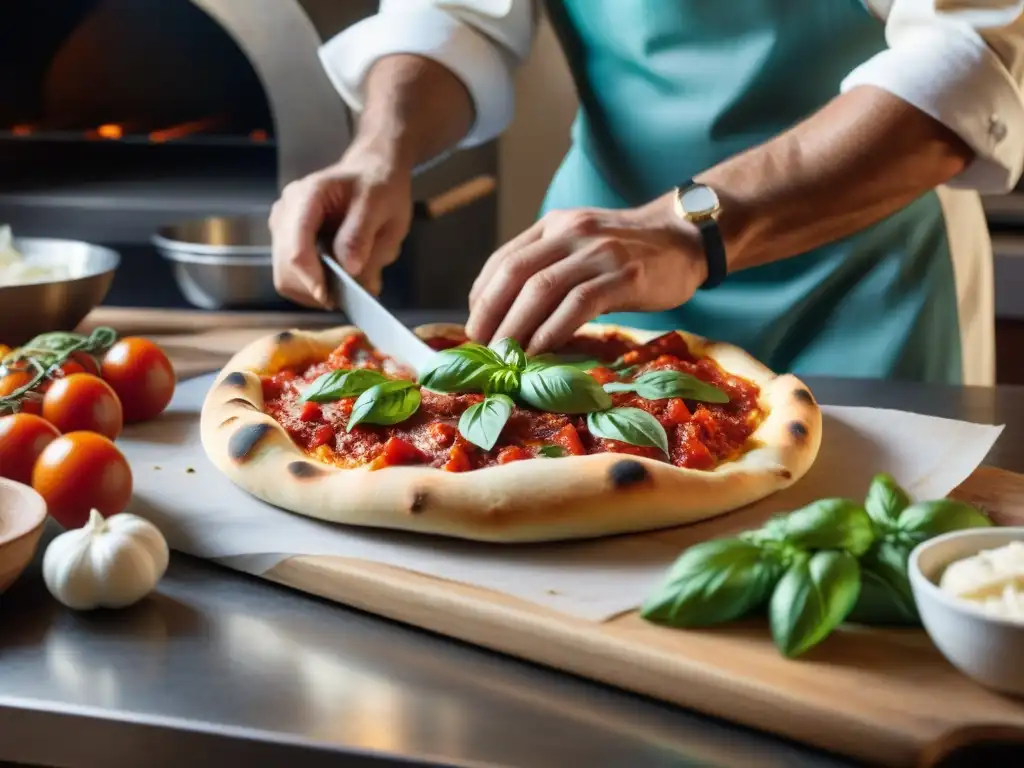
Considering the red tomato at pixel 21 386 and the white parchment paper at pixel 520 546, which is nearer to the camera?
the white parchment paper at pixel 520 546

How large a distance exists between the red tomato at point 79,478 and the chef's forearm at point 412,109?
0.76 metres

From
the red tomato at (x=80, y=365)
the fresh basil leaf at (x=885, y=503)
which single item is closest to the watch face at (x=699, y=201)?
the fresh basil leaf at (x=885, y=503)

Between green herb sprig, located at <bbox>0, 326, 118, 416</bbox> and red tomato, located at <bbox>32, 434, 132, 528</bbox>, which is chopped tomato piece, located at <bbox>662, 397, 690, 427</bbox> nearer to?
red tomato, located at <bbox>32, 434, 132, 528</bbox>

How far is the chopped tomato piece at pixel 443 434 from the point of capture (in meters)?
1.05

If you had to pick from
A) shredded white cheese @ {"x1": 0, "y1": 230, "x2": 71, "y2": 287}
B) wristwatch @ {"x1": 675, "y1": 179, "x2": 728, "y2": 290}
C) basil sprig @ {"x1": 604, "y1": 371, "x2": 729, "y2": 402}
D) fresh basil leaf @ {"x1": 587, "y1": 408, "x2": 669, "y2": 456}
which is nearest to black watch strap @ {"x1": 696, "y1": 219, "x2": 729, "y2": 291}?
wristwatch @ {"x1": 675, "y1": 179, "x2": 728, "y2": 290}

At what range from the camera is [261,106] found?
2891mm

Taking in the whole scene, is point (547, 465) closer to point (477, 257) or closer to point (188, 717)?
point (188, 717)

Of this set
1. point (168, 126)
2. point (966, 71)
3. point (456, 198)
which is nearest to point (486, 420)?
point (966, 71)

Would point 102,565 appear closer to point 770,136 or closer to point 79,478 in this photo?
point 79,478

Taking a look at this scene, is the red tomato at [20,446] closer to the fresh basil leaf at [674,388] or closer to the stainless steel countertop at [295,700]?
the stainless steel countertop at [295,700]

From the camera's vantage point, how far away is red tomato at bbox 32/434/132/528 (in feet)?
3.13

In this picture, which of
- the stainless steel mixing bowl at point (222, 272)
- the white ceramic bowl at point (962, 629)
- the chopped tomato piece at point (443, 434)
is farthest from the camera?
the stainless steel mixing bowl at point (222, 272)

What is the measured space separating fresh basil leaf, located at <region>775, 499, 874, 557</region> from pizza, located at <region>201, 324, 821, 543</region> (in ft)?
0.57

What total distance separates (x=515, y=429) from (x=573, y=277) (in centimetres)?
20
